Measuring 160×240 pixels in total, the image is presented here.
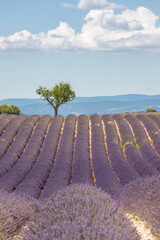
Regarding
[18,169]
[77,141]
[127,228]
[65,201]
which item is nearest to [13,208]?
[65,201]

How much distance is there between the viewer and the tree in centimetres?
5188

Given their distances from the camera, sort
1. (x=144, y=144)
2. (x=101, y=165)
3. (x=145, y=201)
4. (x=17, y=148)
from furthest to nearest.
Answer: (x=144, y=144) < (x=17, y=148) < (x=101, y=165) < (x=145, y=201)

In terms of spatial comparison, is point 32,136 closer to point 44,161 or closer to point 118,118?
point 44,161

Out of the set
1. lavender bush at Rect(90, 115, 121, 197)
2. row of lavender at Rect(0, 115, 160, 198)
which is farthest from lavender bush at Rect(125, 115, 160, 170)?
lavender bush at Rect(90, 115, 121, 197)

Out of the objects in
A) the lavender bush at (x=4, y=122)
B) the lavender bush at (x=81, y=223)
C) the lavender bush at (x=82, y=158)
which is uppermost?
the lavender bush at (x=81, y=223)

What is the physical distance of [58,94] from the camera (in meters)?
51.7

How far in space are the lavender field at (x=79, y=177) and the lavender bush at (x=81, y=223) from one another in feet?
0.06

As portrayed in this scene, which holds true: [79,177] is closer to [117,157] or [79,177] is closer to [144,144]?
[117,157]

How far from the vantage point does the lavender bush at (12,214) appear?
771cm

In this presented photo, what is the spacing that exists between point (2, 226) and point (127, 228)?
3204 millimetres

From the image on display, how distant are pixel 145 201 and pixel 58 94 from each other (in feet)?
142

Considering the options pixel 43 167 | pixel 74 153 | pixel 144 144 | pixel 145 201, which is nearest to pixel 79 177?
pixel 43 167

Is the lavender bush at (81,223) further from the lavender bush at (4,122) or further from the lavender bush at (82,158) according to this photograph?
the lavender bush at (4,122)

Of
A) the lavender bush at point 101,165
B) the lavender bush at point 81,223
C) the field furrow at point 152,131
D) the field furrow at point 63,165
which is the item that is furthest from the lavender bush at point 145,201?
the field furrow at point 152,131
